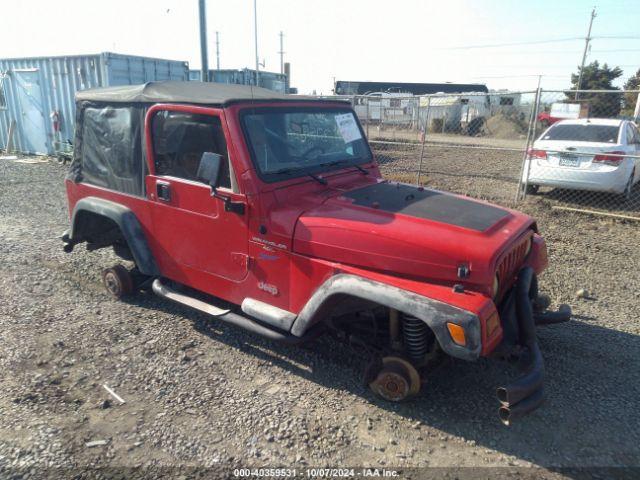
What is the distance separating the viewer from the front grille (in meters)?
3.11

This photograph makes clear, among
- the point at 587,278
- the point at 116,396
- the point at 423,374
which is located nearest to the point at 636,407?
the point at 423,374

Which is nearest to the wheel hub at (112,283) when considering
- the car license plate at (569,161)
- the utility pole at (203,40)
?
the utility pole at (203,40)

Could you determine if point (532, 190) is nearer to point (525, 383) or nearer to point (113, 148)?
point (525, 383)

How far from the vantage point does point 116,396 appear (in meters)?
3.26

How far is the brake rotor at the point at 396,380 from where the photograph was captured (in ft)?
9.82

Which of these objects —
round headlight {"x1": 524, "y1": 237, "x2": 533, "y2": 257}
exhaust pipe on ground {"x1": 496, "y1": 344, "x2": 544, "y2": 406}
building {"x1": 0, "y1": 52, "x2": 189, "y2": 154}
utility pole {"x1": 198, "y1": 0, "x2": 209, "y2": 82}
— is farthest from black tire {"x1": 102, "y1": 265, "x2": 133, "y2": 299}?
building {"x1": 0, "y1": 52, "x2": 189, "y2": 154}

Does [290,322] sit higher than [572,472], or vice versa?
[290,322]

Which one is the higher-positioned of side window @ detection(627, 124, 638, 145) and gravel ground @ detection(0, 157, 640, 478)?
side window @ detection(627, 124, 638, 145)

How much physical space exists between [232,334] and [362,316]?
1.36 m

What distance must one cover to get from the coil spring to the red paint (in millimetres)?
277

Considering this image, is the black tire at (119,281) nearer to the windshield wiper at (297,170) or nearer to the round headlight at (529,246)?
the windshield wiper at (297,170)

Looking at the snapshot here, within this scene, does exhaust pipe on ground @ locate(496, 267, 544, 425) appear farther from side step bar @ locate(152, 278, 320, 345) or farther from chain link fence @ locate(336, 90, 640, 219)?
chain link fence @ locate(336, 90, 640, 219)

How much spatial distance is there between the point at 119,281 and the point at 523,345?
3.71m

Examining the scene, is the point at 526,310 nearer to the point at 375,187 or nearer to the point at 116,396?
the point at 375,187
